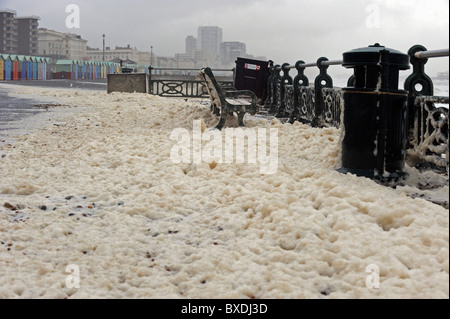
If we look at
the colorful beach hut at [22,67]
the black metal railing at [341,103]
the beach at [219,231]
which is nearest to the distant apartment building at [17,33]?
the colorful beach hut at [22,67]

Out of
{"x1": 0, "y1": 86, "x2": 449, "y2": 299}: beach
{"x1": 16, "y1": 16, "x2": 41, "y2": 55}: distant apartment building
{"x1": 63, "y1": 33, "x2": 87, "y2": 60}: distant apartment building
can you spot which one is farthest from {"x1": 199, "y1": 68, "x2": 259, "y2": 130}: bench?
{"x1": 63, "y1": 33, "x2": 87, "y2": 60}: distant apartment building

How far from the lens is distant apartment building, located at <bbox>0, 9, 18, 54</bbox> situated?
145 meters

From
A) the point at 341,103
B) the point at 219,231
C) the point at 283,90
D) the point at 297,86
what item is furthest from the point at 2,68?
the point at 219,231

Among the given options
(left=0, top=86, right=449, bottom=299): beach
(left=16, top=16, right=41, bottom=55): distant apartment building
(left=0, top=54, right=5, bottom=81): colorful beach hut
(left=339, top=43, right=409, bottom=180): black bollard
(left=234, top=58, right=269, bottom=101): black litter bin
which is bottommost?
(left=0, top=86, right=449, bottom=299): beach

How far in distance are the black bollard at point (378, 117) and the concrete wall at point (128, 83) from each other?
1814 cm

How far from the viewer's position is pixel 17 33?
150 meters

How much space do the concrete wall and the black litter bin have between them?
7.11 meters

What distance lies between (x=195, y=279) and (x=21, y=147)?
231 inches

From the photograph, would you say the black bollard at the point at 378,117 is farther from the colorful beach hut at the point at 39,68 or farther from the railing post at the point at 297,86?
the colorful beach hut at the point at 39,68

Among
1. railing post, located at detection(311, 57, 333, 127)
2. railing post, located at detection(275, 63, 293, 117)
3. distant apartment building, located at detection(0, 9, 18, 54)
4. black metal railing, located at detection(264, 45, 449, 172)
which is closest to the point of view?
black metal railing, located at detection(264, 45, 449, 172)

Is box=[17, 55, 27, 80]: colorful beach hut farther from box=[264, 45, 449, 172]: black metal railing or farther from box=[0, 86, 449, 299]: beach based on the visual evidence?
box=[0, 86, 449, 299]: beach
